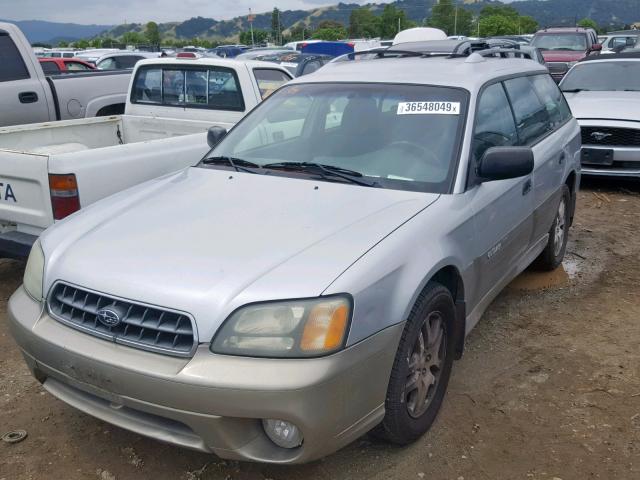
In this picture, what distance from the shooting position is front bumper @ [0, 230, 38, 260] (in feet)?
13.8

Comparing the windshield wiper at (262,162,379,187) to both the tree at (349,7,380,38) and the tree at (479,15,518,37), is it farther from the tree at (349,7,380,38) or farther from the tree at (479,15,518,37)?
the tree at (349,7,380,38)

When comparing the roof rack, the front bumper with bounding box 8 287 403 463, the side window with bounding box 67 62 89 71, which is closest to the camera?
the front bumper with bounding box 8 287 403 463

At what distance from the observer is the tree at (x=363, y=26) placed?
7481 cm

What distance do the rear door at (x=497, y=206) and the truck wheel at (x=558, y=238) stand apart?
838 millimetres

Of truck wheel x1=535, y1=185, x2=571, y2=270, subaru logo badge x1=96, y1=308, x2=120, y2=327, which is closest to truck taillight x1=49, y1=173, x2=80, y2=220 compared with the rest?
subaru logo badge x1=96, y1=308, x2=120, y2=327

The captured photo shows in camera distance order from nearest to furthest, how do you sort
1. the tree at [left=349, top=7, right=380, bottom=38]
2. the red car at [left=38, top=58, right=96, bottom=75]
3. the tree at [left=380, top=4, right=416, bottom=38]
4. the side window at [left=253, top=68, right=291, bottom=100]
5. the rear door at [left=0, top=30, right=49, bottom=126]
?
the side window at [left=253, top=68, right=291, bottom=100] → the rear door at [left=0, top=30, right=49, bottom=126] → the red car at [left=38, top=58, right=96, bottom=75] → the tree at [left=349, top=7, right=380, bottom=38] → the tree at [left=380, top=4, right=416, bottom=38]

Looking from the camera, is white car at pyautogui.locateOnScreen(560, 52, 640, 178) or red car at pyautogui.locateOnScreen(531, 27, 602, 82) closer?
white car at pyautogui.locateOnScreen(560, 52, 640, 178)

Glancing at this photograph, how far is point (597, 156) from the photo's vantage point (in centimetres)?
764

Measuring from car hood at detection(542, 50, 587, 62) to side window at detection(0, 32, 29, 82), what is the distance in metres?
13.5

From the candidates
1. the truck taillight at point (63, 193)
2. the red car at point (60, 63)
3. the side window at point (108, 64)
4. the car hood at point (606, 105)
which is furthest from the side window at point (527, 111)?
the side window at point (108, 64)

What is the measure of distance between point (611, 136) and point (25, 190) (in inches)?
250

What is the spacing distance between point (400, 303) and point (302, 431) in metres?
0.63

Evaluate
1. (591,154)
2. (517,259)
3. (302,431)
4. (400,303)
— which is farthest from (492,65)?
(591,154)

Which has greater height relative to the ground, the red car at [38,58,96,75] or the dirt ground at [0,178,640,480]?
the red car at [38,58,96,75]
